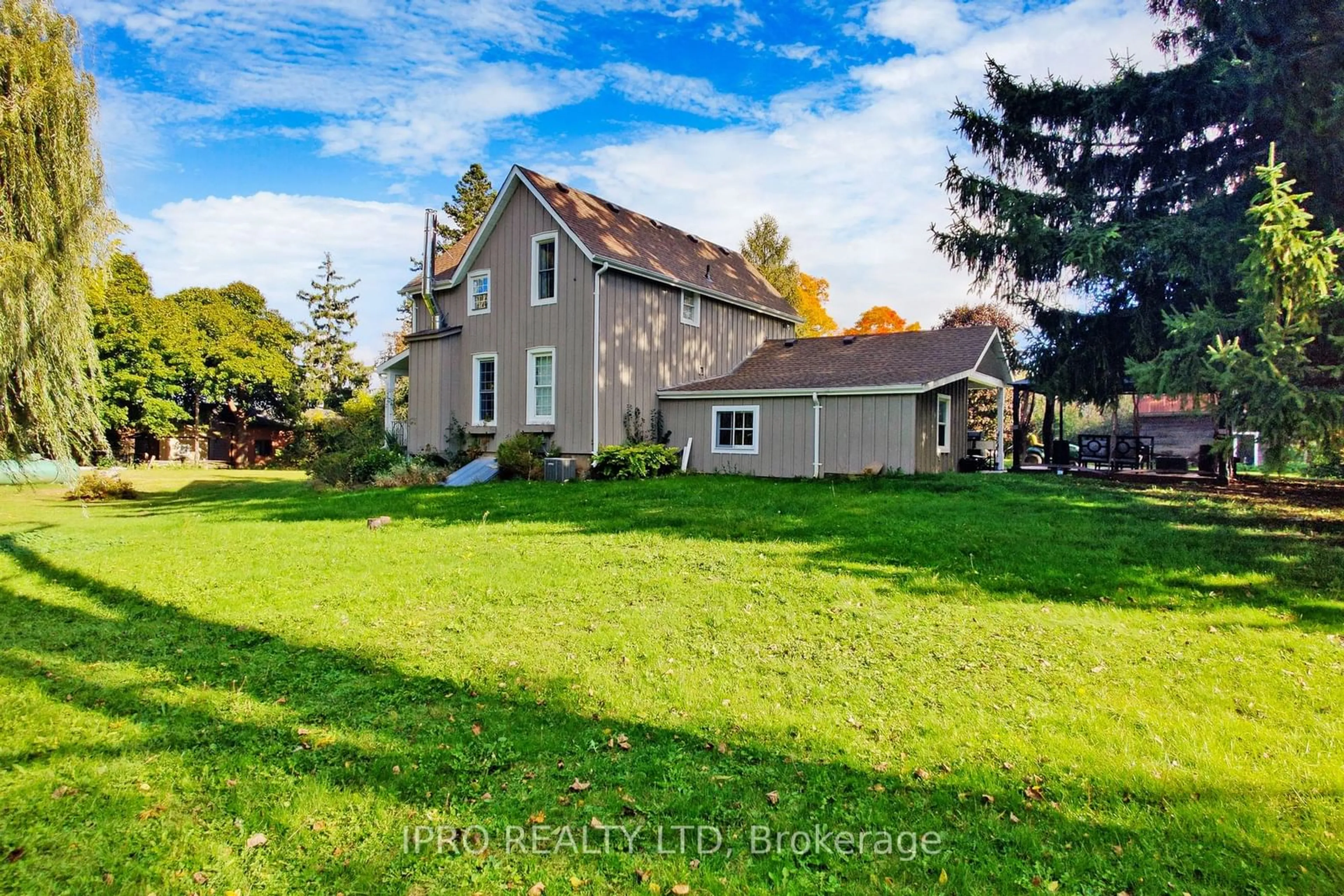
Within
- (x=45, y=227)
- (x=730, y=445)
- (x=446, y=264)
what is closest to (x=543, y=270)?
(x=730, y=445)

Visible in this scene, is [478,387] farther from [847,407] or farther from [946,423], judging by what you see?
[946,423]

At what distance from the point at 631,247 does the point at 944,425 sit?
963cm

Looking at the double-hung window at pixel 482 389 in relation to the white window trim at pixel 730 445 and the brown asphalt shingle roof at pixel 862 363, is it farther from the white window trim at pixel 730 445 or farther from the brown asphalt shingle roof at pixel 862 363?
the white window trim at pixel 730 445

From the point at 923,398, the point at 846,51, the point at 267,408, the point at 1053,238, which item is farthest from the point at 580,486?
the point at 267,408

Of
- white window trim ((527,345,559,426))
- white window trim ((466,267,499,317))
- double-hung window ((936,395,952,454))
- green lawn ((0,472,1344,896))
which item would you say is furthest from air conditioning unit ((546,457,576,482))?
double-hung window ((936,395,952,454))

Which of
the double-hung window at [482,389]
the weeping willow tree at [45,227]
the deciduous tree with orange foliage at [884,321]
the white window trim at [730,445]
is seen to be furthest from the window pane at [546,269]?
the deciduous tree with orange foliage at [884,321]

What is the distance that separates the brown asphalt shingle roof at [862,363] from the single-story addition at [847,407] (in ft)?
0.14

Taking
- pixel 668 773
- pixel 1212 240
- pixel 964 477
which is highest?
pixel 1212 240

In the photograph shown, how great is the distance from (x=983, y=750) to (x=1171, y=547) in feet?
20.4

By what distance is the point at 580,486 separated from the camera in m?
14.4

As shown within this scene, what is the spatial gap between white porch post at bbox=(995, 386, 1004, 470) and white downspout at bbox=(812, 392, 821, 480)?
17.6 ft

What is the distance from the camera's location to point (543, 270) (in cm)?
1784

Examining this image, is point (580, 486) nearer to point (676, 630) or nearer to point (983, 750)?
point (676, 630)

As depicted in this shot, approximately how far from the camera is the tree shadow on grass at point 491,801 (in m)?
2.68
